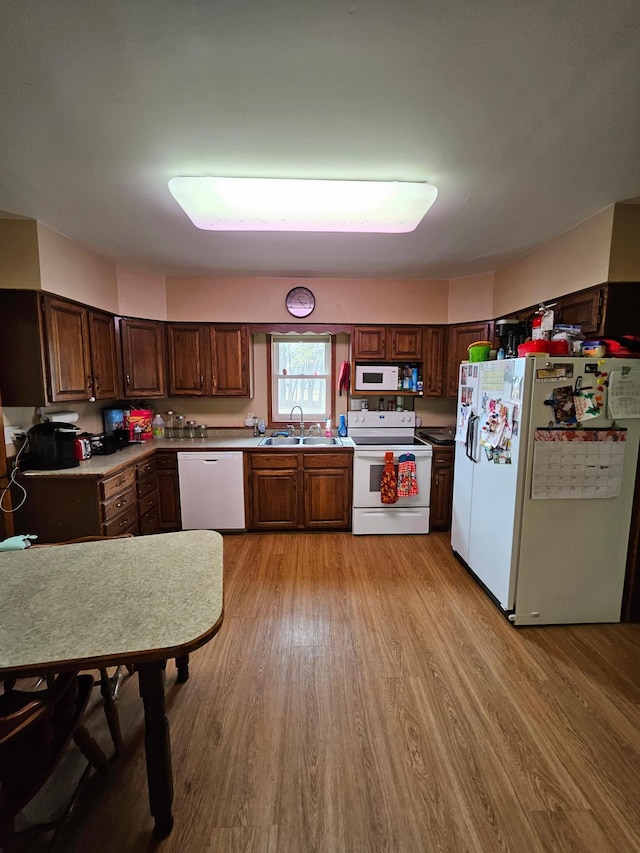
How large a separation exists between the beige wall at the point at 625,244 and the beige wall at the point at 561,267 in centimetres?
3

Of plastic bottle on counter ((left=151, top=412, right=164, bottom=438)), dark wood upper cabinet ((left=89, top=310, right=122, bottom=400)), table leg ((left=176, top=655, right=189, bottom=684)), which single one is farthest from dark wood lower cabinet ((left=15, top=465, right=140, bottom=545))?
plastic bottle on counter ((left=151, top=412, right=164, bottom=438))

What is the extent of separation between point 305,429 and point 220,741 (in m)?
2.77

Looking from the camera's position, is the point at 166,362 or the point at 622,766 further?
the point at 166,362

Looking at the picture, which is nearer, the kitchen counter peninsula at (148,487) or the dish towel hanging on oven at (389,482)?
the kitchen counter peninsula at (148,487)

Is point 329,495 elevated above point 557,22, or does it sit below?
below

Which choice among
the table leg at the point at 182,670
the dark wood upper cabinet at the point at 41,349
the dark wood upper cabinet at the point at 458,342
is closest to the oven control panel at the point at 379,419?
the dark wood upper cabinet at the point at 458,342

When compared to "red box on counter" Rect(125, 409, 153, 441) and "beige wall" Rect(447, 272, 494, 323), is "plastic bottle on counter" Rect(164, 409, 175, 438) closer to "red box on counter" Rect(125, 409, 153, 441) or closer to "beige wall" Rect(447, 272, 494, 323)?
"red box on counter" Rect(125, 409, 153, 441)

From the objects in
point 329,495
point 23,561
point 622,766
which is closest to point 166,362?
point 329,495

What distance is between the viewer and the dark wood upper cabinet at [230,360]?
358 cm

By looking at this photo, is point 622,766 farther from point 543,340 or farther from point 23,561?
point 23,561

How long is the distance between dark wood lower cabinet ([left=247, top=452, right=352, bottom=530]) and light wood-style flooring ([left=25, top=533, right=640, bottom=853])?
1019 mm

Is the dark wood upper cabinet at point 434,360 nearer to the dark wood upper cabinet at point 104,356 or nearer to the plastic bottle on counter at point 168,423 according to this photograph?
the plastic bottle on counter at point 168,423

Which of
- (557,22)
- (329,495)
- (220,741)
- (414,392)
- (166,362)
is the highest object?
(557,22)

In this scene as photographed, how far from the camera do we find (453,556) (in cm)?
306
